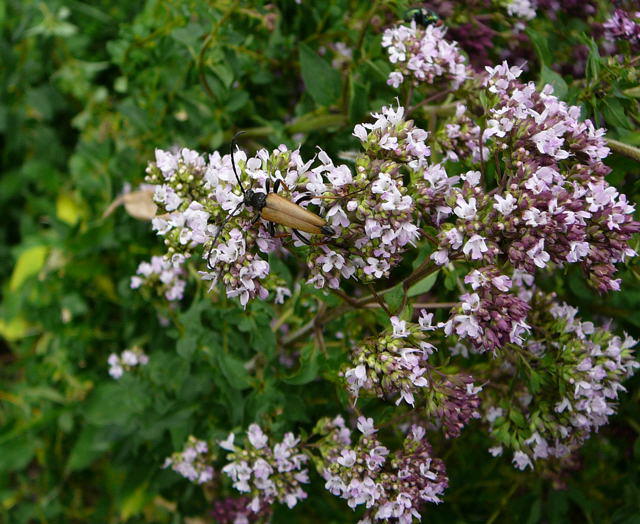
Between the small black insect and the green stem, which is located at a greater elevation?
the small black insect

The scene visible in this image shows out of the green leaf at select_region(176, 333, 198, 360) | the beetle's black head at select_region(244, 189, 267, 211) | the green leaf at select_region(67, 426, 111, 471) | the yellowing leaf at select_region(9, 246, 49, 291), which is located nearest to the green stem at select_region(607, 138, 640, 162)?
the beetle's black head at select_region(244, 189, 267, 211)

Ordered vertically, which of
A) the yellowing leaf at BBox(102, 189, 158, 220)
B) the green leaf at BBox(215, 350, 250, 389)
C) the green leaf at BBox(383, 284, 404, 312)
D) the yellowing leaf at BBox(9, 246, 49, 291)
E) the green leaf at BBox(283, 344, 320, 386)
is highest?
the green leaf at BBox(383, 284, 404, 312)

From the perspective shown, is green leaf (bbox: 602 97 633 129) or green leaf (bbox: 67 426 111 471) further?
green leaf (bbox: 67 426 111 471)

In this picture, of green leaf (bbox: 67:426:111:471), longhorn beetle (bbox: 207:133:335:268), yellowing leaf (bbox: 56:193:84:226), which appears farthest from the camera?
yellowing leaf (bbox: 56:193:84:226)

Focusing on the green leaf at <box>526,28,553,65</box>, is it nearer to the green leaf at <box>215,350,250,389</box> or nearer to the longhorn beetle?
the longhorn beetle

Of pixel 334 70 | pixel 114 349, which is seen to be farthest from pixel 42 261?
pixel 334 70

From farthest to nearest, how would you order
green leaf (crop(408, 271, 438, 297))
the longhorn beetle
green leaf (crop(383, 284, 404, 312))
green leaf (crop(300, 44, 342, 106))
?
green leaf (crop(300, 44, 342, 106)), green leaf (crop(408, 271, 438, 297)), green leaf (crop(383, 284, 404, 312)), the longhorn beetle

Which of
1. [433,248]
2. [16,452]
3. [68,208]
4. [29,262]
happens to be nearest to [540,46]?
[433,248]
